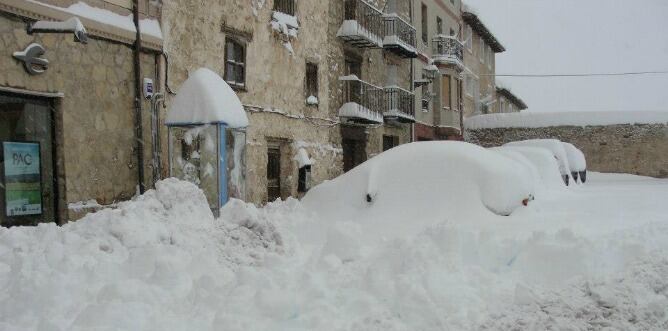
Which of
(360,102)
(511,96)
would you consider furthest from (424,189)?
(511,96)

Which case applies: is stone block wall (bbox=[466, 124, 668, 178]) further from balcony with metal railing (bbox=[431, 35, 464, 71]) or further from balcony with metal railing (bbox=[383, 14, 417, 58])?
balcony with metal railing (bbox=[383, 14, 417, 58])

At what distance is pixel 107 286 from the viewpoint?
3.85m

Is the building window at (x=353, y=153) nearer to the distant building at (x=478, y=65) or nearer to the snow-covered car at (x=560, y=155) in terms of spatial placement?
the snow-covered car at (x=560, y=155)

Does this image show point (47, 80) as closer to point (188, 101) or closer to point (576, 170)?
point (188, 101)

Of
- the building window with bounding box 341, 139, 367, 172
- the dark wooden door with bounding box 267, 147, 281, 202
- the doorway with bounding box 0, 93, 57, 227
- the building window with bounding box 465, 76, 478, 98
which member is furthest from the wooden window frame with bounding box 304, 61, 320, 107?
the building window with bounding box 465, 76, 478, 98

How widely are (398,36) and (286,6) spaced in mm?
7041

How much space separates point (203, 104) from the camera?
338 inches

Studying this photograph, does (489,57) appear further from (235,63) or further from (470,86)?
(235,63)

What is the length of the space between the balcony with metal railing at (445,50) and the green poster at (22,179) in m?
20.5

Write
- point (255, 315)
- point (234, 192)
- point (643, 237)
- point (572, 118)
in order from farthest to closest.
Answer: point (572, 118) < point (234, 192) < point (643, 237) < point (255, 315)

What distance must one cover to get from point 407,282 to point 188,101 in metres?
5.60

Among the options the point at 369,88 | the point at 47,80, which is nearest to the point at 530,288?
the point at 47,80

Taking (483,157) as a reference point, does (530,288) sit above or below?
below

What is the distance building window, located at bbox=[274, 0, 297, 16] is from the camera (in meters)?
13.9
